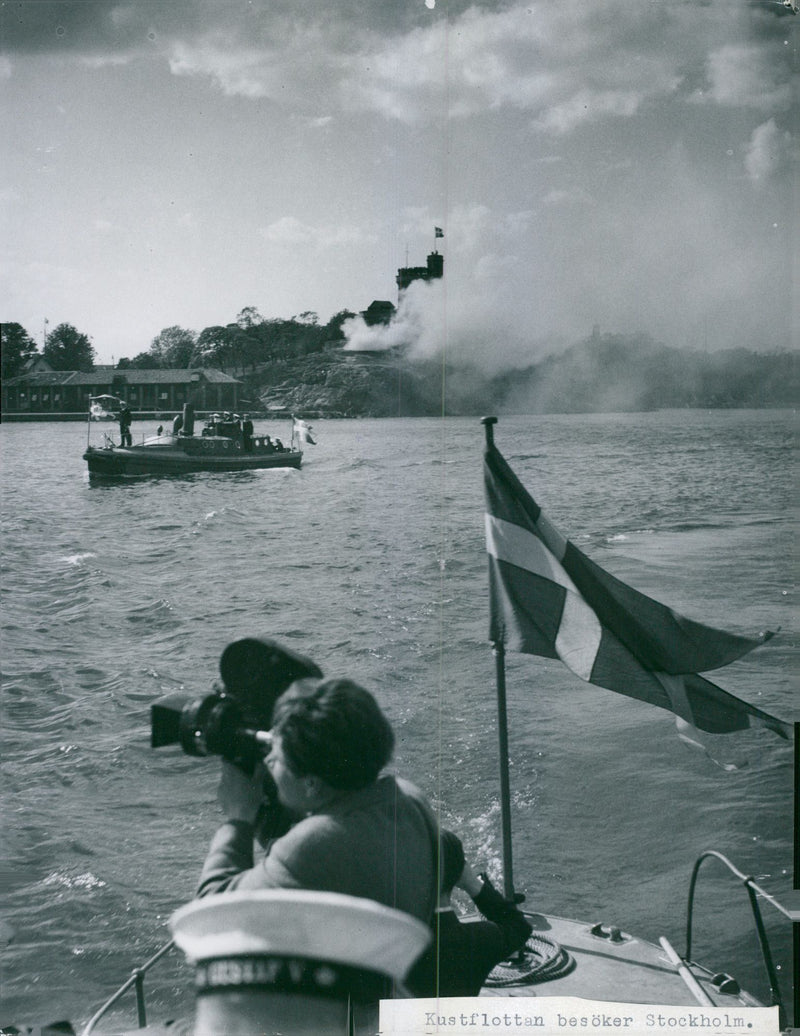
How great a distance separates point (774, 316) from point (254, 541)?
2.02 meters

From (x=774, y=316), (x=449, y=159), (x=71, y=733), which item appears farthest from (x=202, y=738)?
(x=774, y=316)

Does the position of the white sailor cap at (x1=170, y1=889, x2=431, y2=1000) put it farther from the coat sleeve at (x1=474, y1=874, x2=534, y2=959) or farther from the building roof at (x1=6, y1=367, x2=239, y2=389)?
the building roof at (x1=6, y1=367, x2=239, y2=389)

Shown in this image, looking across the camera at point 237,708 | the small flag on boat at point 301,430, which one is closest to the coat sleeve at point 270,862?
the camera at point 237,708

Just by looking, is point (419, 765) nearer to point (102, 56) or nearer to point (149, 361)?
point (149, 361)

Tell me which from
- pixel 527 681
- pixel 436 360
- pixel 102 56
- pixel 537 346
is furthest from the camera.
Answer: pixel 527 681

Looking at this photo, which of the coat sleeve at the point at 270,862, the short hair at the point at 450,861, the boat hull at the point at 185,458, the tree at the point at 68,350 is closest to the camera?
the coat sleeve at the point at 270,862

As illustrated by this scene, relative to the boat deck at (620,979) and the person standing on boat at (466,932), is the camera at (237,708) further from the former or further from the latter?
the boat deck at (620,979)

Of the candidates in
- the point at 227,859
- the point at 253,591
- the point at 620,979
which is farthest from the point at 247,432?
the point at 227,859

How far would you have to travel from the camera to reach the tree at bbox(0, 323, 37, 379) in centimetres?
355

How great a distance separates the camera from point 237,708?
2074mm

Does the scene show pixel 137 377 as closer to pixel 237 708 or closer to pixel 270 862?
Answer: pixel 237 708

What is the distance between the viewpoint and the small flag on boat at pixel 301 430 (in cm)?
412

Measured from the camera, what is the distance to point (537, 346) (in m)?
4.06

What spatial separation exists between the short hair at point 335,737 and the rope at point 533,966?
1.36 m
